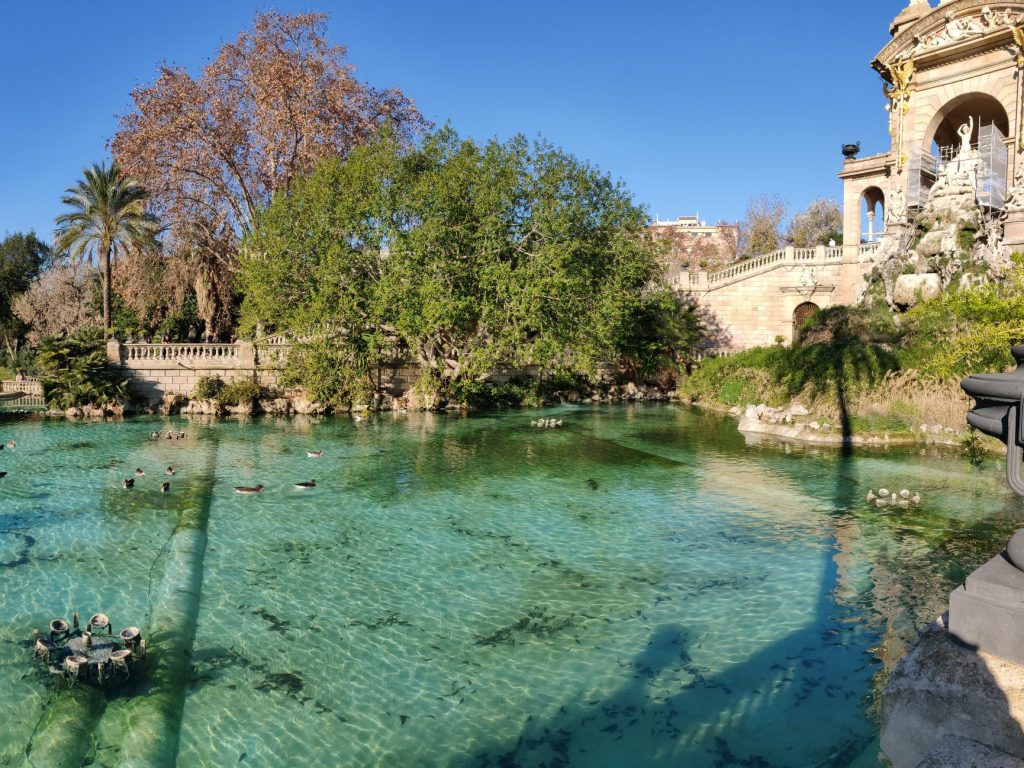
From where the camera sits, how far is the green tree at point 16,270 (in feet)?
134

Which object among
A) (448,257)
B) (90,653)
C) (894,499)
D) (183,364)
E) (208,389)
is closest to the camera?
(90,653)

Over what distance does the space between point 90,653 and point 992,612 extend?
24.0 ft

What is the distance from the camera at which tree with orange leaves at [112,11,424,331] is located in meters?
28.5

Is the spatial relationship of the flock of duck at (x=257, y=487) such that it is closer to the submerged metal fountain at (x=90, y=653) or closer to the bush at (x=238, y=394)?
the submerged metal fountain at (x=90, y=653)

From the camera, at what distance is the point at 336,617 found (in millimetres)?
8086

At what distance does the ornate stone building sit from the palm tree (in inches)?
1267

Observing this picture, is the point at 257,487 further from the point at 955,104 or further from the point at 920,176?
the point at 955,104

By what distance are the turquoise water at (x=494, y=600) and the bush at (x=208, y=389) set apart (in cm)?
959

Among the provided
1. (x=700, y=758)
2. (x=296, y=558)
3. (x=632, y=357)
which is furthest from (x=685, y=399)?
(x=700, y=758)

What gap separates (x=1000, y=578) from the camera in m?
4.17

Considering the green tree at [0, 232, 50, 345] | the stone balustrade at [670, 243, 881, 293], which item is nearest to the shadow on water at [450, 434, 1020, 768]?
the stone balustrade at [670, 243, 881, 293]

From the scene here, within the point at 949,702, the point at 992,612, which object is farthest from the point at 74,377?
the point at 992,612

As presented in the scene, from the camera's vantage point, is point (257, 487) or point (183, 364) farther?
point (183, 364)

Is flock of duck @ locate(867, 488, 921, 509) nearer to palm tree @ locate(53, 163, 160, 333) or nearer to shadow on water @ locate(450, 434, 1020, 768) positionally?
shadow on water @ locate(450, 434, 1020, 768)
